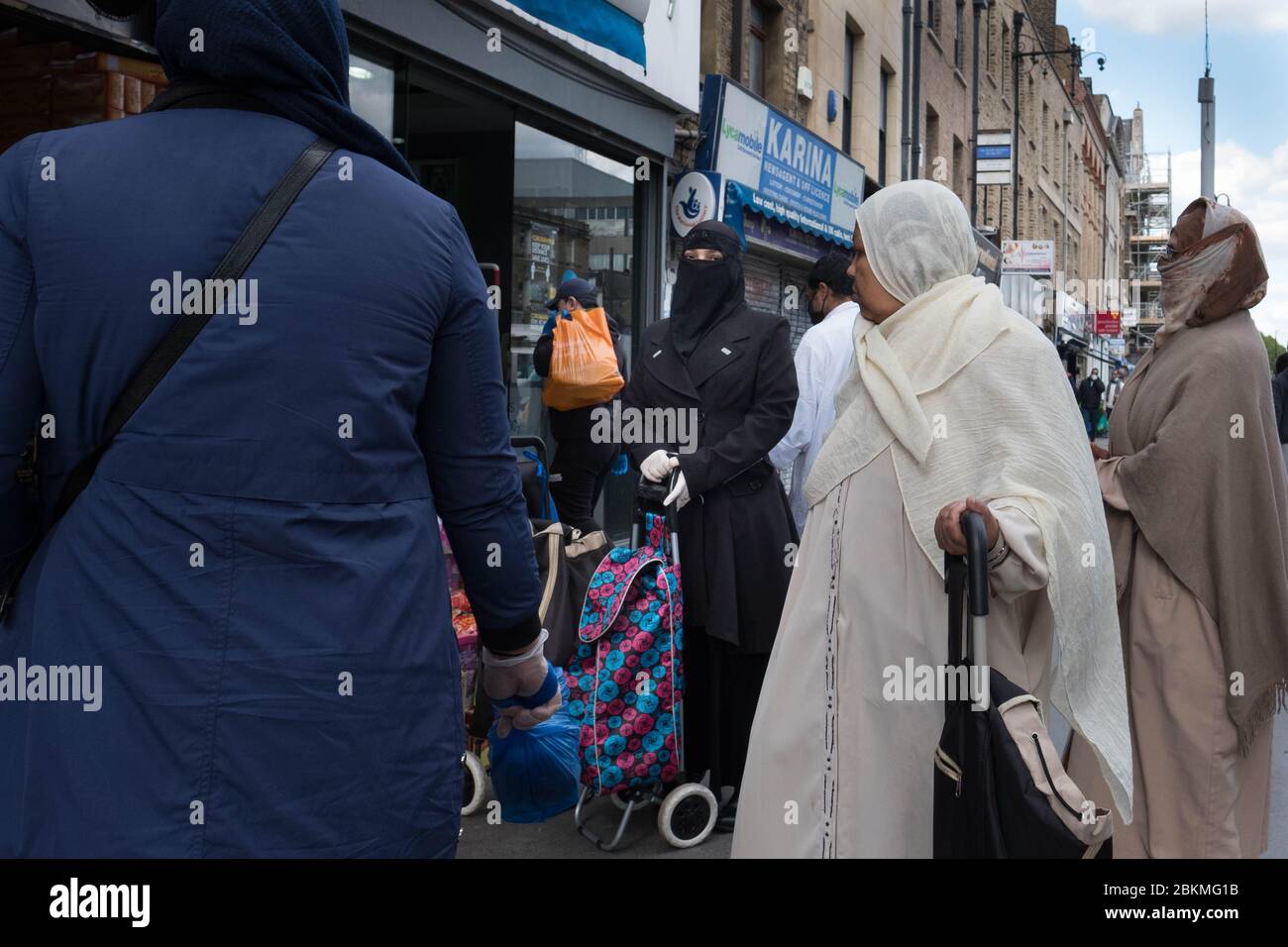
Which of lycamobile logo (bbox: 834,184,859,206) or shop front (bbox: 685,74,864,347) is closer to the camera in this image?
shop front (bbox: 685,74,864,347)

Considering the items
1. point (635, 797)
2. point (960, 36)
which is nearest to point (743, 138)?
point (635, 797)

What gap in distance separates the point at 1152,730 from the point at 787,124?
1130 centimetres

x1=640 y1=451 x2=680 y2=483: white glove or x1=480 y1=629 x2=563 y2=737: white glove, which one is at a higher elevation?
x1=640 y1=451 x2=680 y2=483: white glove

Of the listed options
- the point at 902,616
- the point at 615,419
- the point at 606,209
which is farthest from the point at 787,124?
the point at 902,616

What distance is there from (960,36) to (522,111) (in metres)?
18.8

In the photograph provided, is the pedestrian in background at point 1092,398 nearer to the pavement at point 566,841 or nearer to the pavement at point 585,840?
the pavement at point 585,840

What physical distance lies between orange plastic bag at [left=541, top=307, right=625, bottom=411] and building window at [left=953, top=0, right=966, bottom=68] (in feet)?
64.0

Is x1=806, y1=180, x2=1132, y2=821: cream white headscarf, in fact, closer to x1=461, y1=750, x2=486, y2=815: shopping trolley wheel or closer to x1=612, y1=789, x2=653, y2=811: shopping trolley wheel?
x1=612, y1=789, x2=653, y2=811: shopping trolley wheel

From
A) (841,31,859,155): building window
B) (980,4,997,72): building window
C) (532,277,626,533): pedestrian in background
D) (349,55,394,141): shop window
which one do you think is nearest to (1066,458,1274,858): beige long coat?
(532,277,626,533): pedestrian in background

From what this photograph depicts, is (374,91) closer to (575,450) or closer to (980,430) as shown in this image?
(575,450)

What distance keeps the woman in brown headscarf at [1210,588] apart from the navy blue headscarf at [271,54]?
9.47 feet

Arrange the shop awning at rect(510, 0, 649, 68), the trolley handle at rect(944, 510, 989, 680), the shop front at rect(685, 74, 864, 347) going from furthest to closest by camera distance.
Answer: the shop front at rect(685, 74, 864, 347) < the shop awning at rect(510, 0, 649, 68) < the trolley handle at rect(944, 510, 989, 680)

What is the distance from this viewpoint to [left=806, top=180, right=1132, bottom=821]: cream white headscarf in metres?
2.71

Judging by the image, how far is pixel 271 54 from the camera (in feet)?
5.79
